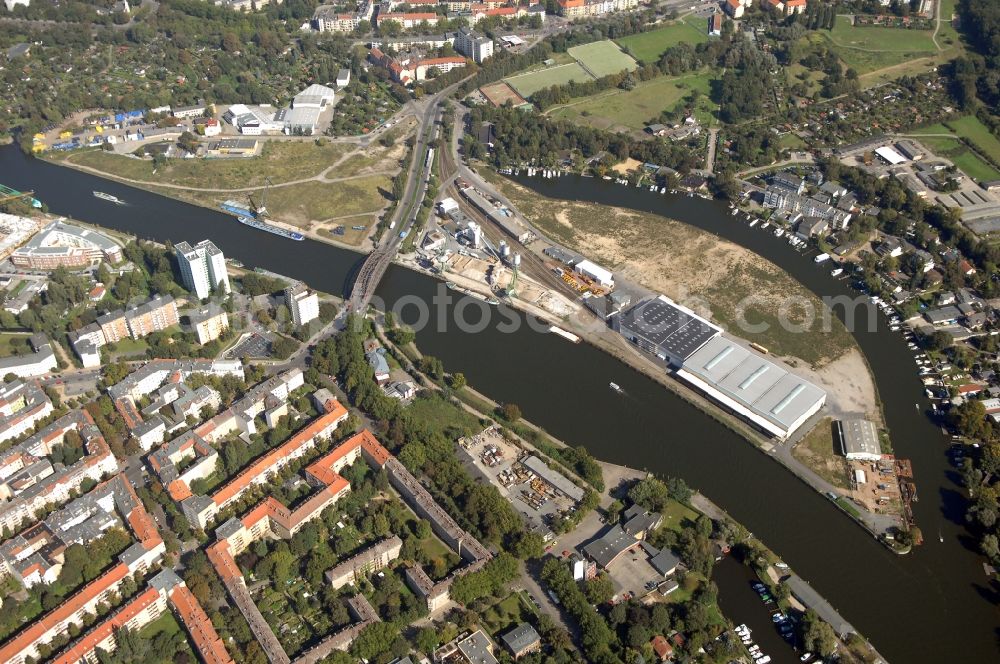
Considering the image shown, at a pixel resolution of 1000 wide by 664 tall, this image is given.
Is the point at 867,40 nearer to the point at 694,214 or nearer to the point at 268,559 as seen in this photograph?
the point at 694,214

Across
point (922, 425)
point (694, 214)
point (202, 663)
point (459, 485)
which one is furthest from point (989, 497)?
point (202, 663)

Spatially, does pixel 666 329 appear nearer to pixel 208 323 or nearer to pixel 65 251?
pixel 208 323

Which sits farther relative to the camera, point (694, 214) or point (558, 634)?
point (694, 214)

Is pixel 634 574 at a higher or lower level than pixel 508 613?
lower

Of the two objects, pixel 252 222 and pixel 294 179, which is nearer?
pixel 252 222

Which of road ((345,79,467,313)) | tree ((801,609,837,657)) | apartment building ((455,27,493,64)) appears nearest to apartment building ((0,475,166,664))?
road ((345,79,467,313))

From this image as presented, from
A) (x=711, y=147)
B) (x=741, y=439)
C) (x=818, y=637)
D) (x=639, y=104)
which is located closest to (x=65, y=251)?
(x=741, y=439)

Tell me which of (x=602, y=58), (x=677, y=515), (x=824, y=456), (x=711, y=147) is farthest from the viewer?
(x=602, y=58)

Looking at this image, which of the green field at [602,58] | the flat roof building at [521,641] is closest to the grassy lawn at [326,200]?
the green field at [602,58]
